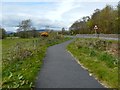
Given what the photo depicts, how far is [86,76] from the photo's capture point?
13.9m

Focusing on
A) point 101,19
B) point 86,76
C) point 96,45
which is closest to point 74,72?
point 86,76

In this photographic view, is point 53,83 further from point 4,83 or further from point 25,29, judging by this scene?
point 25,29

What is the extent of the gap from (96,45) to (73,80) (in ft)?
88.7

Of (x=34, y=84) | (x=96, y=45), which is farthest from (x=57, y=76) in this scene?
(x=96, y=45)

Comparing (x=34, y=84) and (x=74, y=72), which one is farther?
(x=74, y=72)

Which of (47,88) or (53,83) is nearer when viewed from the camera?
(47,88)

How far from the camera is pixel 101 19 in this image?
278ft

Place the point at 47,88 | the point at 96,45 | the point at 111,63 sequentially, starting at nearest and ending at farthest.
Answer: the point at 47,88 < the point at 111,63 < the point at 96,45

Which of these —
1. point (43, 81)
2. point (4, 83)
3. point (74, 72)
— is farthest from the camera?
point (74, 72)

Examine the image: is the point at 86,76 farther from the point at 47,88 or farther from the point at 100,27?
the point at 100,27

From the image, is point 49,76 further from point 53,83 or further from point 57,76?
point 53,83

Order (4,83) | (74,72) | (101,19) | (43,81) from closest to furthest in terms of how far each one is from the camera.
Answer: (4,83) < (43,81) < (74,72) < (101,19)

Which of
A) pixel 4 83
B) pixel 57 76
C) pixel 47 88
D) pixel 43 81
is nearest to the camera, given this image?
pixel 47 88

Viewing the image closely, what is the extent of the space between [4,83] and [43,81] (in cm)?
169
